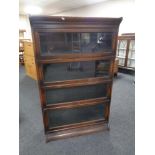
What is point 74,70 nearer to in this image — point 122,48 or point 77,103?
point 77,103

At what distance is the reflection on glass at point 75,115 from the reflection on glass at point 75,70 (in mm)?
436

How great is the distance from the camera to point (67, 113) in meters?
1.70

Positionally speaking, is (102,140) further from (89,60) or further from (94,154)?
(89,60)

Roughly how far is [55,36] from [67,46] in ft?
0.52

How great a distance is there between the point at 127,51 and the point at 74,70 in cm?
322

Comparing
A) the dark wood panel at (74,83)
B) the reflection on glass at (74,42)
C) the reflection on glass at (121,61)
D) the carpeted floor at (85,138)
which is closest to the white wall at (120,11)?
the reflection on glass at (121,61)

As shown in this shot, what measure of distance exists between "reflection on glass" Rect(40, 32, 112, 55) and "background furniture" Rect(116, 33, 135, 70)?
9.59 ft

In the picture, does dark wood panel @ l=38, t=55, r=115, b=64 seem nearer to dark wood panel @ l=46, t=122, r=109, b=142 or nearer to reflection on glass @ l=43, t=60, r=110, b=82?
reflection on glass @ l=43, t=60, r=110, b=82

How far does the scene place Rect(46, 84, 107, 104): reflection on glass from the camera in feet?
5.03

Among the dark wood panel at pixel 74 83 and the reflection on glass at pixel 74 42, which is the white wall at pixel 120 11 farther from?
the dark wood panel at pixel 74 83
